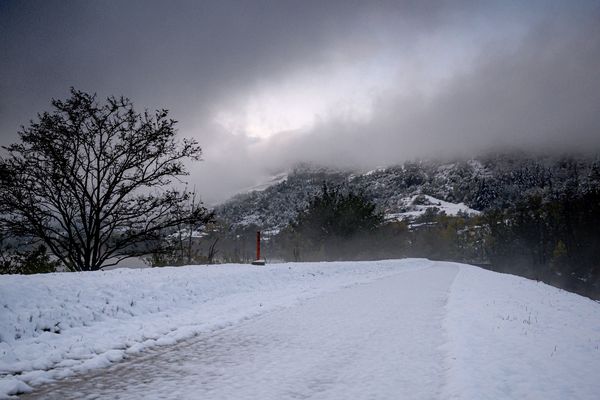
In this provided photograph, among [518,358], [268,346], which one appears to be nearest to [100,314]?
[268,346]

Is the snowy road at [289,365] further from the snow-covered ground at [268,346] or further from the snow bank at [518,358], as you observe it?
the snow bank at [518,358]

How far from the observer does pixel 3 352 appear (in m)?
5.16

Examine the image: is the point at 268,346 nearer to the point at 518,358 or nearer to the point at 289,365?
the point at 289,365

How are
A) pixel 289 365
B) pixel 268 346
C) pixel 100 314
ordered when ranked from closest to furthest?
pixel 289 365
pixel 268 346
pixel 100 314

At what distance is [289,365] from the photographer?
5.05 metres

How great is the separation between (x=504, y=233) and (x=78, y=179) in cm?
9706

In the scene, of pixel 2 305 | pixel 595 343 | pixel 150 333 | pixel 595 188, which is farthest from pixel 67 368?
pixel 595 188

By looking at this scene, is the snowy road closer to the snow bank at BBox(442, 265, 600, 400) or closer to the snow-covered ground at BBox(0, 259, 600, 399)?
the snow-covered ground at BBox(0, 259, 600, 399)

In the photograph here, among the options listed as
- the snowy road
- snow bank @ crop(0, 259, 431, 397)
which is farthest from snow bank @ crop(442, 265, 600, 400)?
snow bank @ crop(0, 259, 431, 397)

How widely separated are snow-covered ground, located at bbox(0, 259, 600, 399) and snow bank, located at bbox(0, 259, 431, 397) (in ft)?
0.09

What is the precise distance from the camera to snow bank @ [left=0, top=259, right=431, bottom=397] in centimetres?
512

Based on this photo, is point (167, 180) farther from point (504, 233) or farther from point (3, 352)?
point (504, 233)

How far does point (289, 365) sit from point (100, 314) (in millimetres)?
4699

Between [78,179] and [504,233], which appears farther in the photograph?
[504,233]
